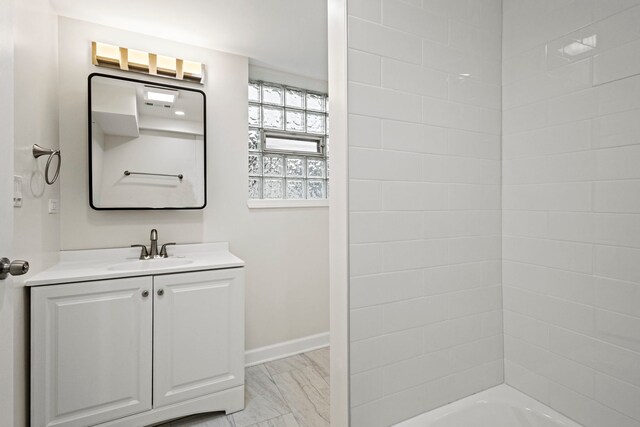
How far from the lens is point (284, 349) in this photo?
2619 mm

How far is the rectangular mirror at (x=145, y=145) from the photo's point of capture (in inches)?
78.7

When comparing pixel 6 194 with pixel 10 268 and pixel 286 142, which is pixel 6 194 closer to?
pixel 10 268

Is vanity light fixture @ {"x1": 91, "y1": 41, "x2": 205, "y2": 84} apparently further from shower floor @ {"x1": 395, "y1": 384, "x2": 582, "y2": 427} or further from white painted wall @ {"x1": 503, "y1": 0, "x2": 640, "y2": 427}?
shower floor @ {"x1": 395, "y1": 384, "x2": 582, "y2": 427}

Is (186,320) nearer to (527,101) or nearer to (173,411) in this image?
(173,411)

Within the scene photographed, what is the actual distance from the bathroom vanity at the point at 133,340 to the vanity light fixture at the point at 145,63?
4.08 ft

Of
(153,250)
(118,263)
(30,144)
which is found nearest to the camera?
(30,144)

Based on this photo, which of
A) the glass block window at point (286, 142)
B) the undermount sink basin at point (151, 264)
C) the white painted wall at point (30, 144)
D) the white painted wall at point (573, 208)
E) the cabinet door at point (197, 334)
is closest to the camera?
the white painted wall at point (573, 208)

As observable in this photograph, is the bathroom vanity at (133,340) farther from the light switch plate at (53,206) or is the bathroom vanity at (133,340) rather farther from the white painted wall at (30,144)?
the light switch plate at (53,206)

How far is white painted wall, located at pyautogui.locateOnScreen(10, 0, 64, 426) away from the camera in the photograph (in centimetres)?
132

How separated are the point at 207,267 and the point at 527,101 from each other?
1.83 meters

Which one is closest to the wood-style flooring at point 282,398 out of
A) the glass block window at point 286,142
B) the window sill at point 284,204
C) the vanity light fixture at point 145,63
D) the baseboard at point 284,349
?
the baseboard at point 284,349

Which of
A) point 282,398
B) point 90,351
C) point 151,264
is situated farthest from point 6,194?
point 282,398

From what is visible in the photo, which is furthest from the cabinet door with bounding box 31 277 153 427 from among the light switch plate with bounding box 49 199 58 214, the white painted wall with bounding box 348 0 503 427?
the white painted wall with bounding box 348 0 503 427

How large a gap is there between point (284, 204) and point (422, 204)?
→ 1.60 m
